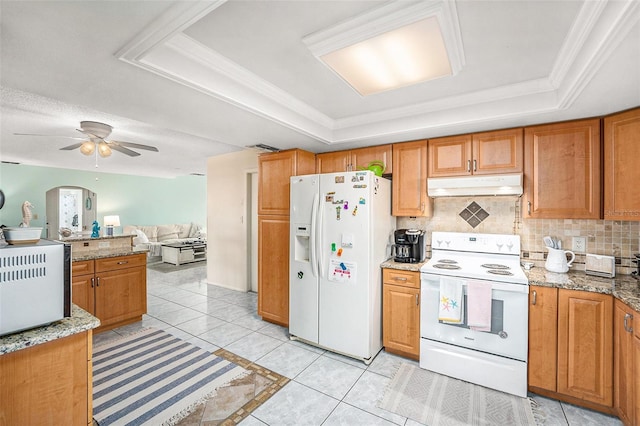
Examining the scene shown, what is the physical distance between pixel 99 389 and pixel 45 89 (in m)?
2.26

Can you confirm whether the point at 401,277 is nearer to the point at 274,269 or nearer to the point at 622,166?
the point at 274,269

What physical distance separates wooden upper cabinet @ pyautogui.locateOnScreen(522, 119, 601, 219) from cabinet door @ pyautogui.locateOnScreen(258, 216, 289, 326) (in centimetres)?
246

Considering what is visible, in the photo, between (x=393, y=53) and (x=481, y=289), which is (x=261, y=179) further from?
(x=481, y=289)

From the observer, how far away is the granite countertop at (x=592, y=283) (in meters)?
1.85

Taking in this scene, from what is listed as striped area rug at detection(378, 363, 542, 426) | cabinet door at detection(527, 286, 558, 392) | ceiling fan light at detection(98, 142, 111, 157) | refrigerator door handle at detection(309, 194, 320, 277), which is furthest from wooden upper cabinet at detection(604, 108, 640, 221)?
ceiling fan light at detection(98, 142, 111, 157)

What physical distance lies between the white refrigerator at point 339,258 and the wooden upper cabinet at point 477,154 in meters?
0.59

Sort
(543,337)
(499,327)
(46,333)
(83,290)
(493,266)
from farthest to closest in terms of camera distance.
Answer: (83,290) → (493,266) → (499,327) → (543,337) → (46,333)

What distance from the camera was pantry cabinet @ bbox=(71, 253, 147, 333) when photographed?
10.2ft

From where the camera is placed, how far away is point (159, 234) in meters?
8.25

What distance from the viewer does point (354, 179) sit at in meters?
2.70

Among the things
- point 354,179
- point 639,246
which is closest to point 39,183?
point 354,179

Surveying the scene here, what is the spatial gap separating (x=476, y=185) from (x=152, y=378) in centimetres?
335

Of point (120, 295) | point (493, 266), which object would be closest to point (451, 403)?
point (493, 266)

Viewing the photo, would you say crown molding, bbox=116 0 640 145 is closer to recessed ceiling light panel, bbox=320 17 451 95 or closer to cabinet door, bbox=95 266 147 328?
recessed ceiling light panel, bbox=320 17 451 95
